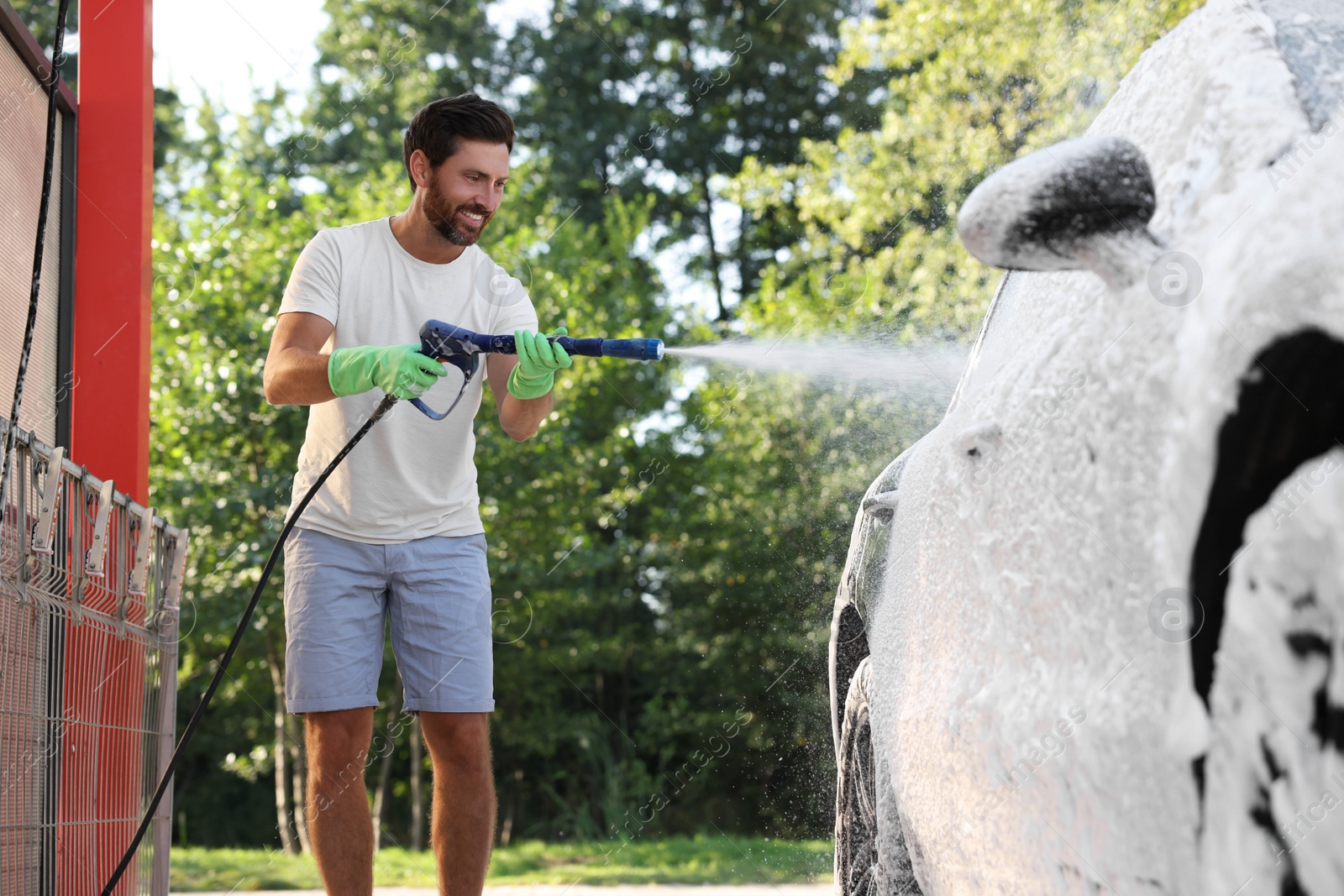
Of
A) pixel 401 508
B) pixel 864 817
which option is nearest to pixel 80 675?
pixel 401 508

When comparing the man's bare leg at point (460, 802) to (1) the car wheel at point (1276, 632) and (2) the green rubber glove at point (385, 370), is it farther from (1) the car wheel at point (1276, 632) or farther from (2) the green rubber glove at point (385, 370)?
Answer: (1) the car wheel at point (1276, 632)

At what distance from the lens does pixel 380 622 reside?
245 cm

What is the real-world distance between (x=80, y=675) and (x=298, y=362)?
2.68 ft

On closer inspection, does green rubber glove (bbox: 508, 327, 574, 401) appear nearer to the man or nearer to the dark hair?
the man

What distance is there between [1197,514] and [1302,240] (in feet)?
0.84

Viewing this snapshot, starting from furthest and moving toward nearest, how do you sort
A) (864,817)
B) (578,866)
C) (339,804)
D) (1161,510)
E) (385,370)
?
(578,866), (339,804), (385,370), (864,817), (1161,510)

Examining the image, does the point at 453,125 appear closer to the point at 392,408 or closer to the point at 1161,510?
the point at 392,408

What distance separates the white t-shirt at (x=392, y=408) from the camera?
7.85ft

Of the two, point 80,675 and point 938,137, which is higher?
point 938,137

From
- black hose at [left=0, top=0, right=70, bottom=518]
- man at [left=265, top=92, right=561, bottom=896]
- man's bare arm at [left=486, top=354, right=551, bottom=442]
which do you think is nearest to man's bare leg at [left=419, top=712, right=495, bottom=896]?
man at [left=265, top=92, right=561, bottom=896]

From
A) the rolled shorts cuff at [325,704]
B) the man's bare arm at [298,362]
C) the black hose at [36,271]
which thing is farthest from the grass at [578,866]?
the black hose at [36,271]

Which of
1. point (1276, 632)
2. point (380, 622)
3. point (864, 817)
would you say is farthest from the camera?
point (380, 622)

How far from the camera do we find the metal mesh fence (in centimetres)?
199

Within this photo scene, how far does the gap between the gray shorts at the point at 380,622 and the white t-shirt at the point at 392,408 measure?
0.05 m
